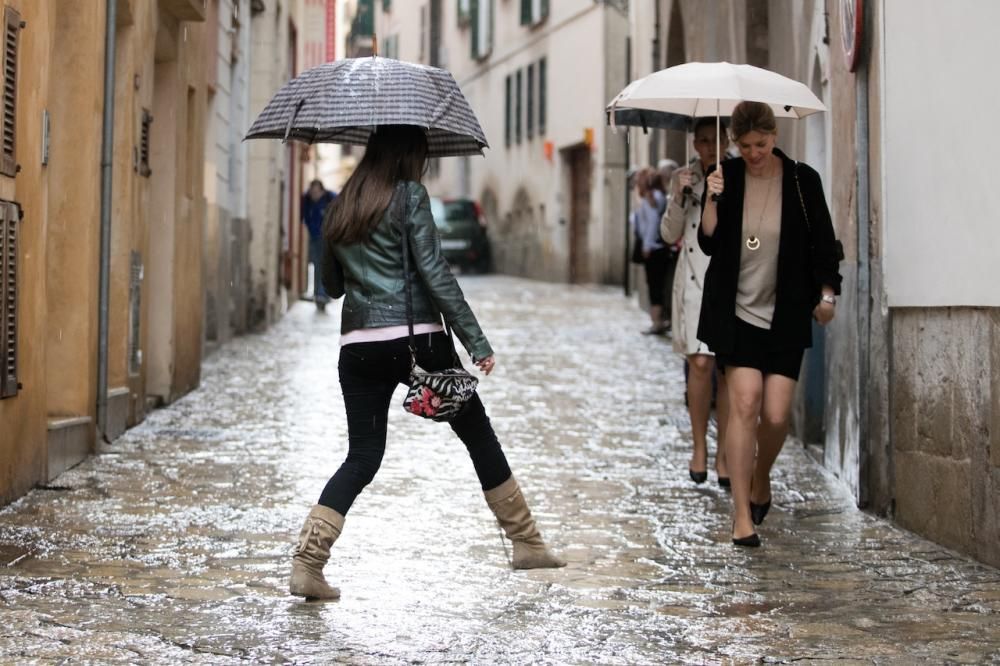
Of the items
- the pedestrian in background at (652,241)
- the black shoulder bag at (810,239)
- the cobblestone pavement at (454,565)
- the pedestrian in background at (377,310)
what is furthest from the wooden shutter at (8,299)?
the pedestrian in background at (652,241)

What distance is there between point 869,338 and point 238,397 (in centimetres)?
584

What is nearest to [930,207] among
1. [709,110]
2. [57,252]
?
[709,110]

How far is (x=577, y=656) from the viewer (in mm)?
5117

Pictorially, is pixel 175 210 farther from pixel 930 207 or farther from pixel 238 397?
pixel 930 207

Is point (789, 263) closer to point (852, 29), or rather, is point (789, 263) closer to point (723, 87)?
point (723, 87)

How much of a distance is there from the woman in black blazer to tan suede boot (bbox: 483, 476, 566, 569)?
3.34ft

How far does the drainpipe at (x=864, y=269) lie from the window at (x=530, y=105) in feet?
99.9

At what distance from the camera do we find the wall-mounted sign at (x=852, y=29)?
8.02 metres

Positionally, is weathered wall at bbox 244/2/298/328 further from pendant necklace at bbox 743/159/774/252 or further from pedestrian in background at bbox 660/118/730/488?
pendant necklace at bbox 743/159/774/252

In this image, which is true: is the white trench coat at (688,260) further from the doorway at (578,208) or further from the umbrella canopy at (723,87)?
the doorway at (578,208)

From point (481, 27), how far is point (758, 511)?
37.1m

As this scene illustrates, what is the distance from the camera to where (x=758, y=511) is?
299 inches

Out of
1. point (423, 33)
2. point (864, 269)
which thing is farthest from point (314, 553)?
point (423, 33)

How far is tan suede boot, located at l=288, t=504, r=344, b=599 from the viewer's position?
5801 mm
